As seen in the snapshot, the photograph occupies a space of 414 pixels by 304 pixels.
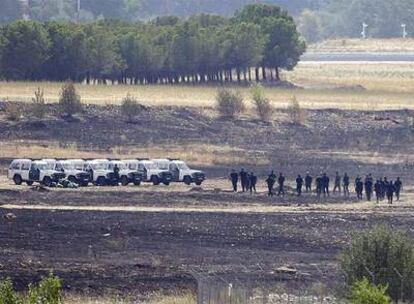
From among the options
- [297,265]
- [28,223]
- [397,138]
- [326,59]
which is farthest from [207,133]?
[326,59]

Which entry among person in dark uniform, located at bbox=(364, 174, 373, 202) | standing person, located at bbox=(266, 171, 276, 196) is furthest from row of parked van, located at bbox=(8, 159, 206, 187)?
person in dark uniform, located at bbox=(364, 174, 373, 202)

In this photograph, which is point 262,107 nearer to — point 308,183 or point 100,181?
point 100,181

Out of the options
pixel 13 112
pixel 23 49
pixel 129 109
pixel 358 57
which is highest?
pixel 23 49

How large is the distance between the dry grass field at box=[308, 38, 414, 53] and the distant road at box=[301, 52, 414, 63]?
502 centimetres

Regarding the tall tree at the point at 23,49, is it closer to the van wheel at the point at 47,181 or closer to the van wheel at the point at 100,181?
the van wheel at the point at 100,181

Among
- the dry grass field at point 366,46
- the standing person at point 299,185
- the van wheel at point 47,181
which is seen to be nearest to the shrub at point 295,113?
the standing person at point 299,185

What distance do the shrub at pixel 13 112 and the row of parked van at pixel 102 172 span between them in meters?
11.6

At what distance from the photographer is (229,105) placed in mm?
83562

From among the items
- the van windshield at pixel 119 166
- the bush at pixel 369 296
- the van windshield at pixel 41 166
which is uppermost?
the bush at pixel 369 296

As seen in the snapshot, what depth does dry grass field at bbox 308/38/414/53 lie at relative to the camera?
178 metres

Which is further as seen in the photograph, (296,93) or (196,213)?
(296,93)

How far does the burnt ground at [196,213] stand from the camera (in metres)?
41.6

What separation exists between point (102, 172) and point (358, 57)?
104179 millimetres


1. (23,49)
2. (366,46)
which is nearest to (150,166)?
(23,49)
